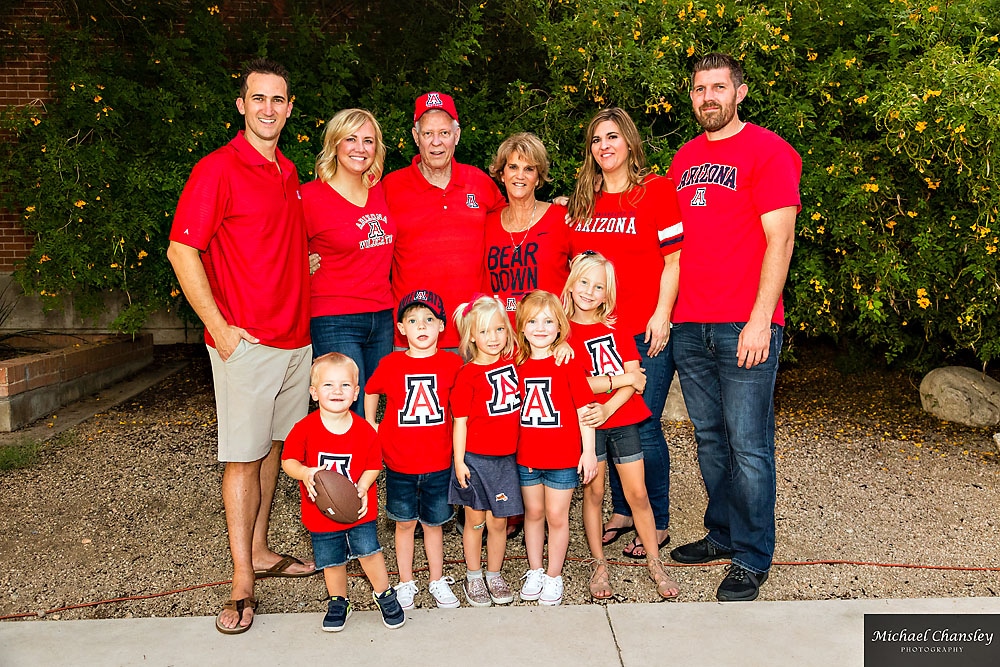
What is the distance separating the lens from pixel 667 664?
10.3 ft

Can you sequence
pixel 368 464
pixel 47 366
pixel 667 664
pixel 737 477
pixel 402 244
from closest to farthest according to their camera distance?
pixel 667 664 → pixel 368 464 → pixel 737 477 → pixel 402 244 → pixel 47 366

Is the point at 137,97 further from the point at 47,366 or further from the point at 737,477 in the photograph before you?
the point at 737,477

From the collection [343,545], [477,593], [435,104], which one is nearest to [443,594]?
[477,593]

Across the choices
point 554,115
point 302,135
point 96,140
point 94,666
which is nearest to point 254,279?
point 94,666

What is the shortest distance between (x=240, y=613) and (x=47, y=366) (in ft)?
14.8

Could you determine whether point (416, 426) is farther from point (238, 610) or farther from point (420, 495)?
point (238, 610)

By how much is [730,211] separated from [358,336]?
177cm

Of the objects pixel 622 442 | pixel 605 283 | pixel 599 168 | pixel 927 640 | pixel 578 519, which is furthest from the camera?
pixel 578 519

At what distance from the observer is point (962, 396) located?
6.52 metres

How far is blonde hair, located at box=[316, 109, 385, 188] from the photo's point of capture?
12.4ft

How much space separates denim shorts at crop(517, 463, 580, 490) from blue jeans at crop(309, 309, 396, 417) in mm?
853

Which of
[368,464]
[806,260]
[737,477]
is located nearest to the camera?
[368,464]

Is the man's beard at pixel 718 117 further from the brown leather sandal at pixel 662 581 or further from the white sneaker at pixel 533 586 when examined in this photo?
the white sneaker at pixel 533 586

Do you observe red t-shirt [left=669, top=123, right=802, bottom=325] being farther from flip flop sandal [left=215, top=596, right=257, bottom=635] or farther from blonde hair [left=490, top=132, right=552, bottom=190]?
flip flop sandal [left=215, top=596, right=257, bottom=635]
